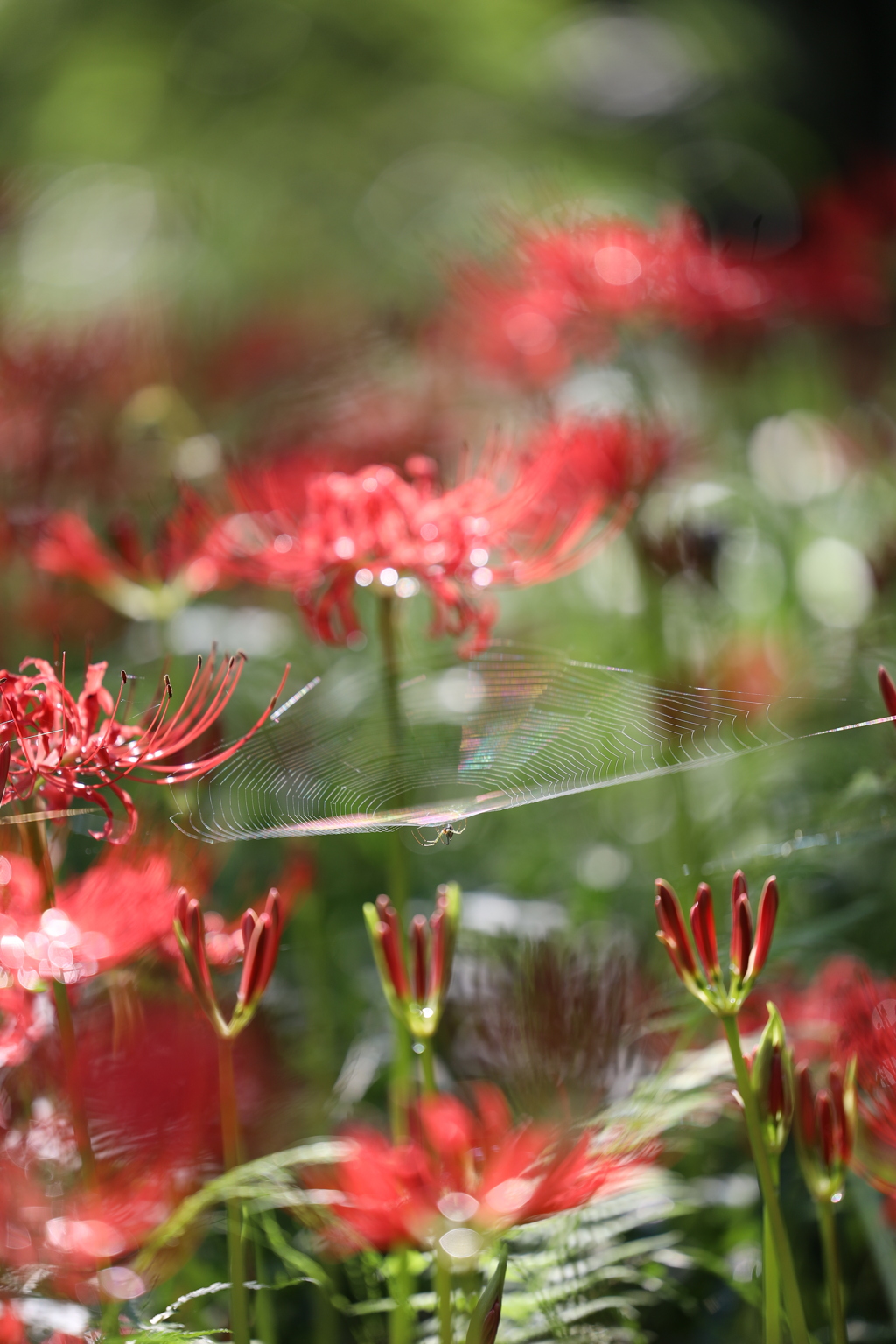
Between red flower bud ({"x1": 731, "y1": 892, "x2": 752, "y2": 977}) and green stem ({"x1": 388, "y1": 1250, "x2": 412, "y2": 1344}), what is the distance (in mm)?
182

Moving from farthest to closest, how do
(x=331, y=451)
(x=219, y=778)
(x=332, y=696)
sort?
(x=331, y=451) < (x=332, y=696) < (x=219, y=778)

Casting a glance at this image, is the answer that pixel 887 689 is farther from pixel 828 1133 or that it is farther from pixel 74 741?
pixel 74 741

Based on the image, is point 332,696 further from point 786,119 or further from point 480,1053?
point 786,119

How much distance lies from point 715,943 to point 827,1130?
0.09 m

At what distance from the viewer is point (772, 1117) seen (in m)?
0.40

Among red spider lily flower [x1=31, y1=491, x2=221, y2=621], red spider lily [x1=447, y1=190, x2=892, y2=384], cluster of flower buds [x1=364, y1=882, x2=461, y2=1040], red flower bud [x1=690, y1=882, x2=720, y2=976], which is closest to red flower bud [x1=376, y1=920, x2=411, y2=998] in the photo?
cluster of flower buds [x1=364, y1=882, x2=461, y2=1040]

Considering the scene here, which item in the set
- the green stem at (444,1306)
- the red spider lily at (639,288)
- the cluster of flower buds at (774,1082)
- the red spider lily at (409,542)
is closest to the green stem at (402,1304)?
the green stem at (444,1306)

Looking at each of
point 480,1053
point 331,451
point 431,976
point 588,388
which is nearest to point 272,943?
point 431,976

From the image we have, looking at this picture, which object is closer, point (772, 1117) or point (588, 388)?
point (772, 1117)

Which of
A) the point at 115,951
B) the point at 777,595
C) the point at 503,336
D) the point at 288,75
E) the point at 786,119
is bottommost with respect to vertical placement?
the point at 115,951

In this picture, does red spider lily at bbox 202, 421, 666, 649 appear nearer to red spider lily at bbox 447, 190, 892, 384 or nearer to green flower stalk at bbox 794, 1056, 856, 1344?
green flower stalk at bbox 794, 1056, 856, 1344

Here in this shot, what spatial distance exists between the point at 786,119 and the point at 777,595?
2001 mm

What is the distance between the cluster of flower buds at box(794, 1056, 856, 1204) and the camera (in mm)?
402

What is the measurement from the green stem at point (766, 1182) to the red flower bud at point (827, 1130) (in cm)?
3
